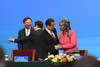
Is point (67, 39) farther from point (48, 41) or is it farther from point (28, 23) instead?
point (28, 23)

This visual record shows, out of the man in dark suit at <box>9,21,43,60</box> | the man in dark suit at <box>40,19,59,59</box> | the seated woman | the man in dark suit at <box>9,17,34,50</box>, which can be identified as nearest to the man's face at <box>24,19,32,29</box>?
the man in dark suit at <box>9,17,34,50</box>

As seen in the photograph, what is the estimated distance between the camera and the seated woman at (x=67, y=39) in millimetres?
3307

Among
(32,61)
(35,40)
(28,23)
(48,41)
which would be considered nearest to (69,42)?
(48,41)

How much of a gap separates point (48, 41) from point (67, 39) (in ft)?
0.97

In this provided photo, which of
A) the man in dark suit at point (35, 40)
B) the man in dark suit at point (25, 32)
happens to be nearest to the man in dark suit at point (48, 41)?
the man in dark suit at point (35, 40)

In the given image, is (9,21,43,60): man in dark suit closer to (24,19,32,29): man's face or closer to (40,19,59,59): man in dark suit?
(40,19,59,59): man in dark suit

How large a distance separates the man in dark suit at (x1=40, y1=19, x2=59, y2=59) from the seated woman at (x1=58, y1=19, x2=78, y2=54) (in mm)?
139

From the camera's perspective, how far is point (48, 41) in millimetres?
3424

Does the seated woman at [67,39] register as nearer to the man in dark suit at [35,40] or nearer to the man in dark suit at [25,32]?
the man in dark suit at [35,40]

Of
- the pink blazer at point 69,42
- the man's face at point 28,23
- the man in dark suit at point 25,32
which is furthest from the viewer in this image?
the man's face at point 28,23

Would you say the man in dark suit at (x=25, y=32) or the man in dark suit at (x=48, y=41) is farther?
the man in dark suit at (x=25, y=32)

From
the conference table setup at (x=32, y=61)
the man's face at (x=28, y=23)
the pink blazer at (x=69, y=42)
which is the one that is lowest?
the conference table setup at (x=32, y=61)

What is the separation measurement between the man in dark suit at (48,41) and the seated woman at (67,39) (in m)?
0.14

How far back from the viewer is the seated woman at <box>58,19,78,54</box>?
3.31 m
